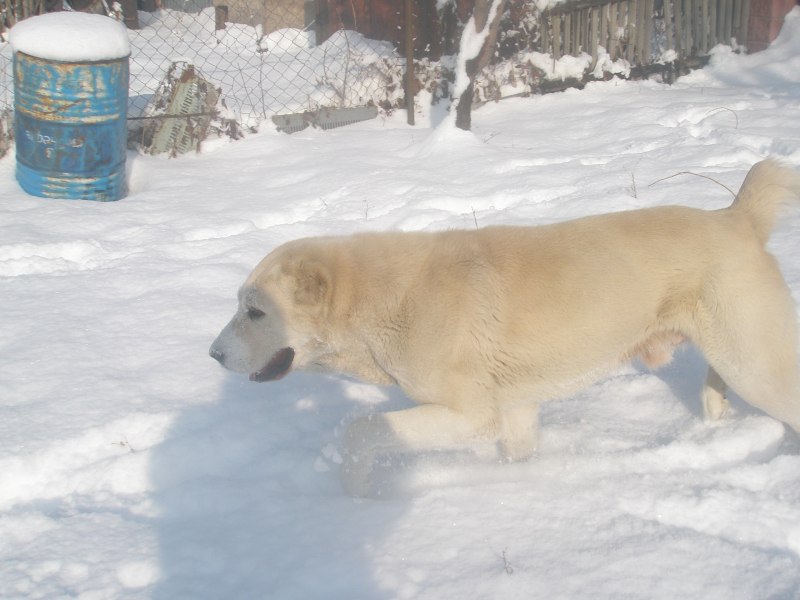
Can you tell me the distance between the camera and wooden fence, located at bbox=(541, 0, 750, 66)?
418 inches

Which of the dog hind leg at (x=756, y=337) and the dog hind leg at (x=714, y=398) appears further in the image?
the dog hind leg at (x=714, y=398)

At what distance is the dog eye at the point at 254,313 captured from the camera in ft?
11.4

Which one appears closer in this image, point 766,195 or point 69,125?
point 766,195

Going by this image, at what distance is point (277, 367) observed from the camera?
3559 mm

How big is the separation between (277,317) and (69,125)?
4151mm

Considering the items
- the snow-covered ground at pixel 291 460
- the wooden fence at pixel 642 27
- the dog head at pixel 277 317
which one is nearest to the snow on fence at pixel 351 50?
the wooden fence at pixel 642 27

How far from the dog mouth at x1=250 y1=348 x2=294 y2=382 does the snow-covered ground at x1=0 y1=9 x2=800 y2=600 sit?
0.42 m

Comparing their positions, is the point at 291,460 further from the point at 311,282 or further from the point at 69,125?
the point at 69,125

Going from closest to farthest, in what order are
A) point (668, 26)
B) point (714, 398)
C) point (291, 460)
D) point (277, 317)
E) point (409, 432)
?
point (409, 432) → point (277, 317) → point (291, 460) → point (714, 398) → point (668, 26)

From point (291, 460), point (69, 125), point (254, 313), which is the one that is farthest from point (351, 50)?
point (291, 460)

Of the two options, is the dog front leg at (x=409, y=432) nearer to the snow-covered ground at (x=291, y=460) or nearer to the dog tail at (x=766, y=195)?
the snow-covered ground at (x=291, y=460)

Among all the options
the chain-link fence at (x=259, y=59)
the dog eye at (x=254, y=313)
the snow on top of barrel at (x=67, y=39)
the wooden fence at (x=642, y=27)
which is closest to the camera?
the dog eye at (x=254, y=313)

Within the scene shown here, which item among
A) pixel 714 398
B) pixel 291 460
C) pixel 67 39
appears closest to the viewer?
pixel 291 460

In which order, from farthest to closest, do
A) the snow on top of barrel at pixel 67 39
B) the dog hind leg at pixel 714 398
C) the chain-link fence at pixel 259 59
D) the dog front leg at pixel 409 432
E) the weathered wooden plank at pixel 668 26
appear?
the weathered wooden plank at pixel 668 26, the chain-link fence at pixel 259 59, the snow on top of barrel at pixel 67 39, the dog hind leg at pixel 714 398, the dog front leg at pixel 409 432
